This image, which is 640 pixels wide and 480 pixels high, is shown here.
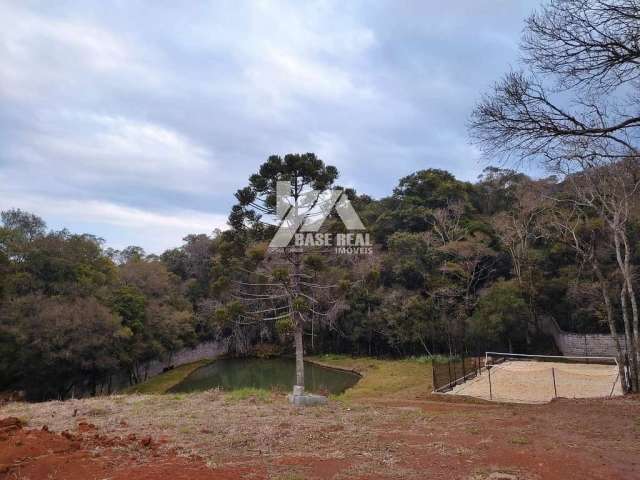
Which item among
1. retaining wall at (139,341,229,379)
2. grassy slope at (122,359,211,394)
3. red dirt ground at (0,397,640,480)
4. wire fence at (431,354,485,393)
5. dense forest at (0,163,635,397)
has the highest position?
dense forest at (0,163,635,397)

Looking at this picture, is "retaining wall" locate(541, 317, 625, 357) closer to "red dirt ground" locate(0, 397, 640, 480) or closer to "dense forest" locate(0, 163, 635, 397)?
"dense forest" locate(0, 163, 635, 397)

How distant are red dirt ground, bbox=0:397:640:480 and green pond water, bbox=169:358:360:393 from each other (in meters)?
13.1

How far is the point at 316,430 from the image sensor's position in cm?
564

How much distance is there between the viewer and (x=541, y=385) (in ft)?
46.0

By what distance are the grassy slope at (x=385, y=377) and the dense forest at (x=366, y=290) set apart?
1.43m

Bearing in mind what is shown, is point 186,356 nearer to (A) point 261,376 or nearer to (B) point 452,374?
(A) point 261,376

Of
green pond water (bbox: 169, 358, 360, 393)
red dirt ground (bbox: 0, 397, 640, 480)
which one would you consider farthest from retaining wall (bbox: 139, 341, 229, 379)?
red dirt ground (bbox: 0, 397, 640, 480)

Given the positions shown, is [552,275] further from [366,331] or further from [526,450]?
[526,450]

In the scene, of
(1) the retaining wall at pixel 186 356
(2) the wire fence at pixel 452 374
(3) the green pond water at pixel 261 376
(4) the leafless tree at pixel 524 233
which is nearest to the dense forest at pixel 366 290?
(4) the leafless tree at pixel 524 233

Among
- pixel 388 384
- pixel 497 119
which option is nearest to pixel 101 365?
pixel 388 384

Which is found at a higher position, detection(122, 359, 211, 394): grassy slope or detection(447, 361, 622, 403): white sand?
detection(447, 361, 622, 403): white sand

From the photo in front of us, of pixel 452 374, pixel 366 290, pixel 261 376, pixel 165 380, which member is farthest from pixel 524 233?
pixel 165 380

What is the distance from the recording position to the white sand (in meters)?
12.3

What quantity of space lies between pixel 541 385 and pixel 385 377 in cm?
700
